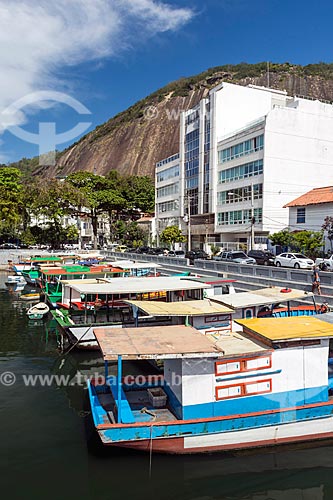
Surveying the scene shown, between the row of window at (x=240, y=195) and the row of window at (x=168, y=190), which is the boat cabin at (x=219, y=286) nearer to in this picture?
the row of window at (x=240, y=195)

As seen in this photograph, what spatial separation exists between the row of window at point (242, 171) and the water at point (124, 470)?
44484 millimetres

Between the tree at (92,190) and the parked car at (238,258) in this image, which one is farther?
the tree at (92,190)

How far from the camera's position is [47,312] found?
28.4m

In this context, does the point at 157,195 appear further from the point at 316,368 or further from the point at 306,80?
the point at 306,80

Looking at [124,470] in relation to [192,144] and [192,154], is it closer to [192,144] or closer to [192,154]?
[192,154]

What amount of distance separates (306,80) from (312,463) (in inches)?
6090

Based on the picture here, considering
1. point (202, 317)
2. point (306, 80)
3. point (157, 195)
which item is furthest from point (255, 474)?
point (306, 80)

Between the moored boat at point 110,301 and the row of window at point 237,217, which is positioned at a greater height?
the row of window at point 237,217

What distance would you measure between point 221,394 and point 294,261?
25.9 metres

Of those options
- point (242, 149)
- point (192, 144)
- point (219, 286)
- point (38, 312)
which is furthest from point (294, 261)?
point (192, 144)

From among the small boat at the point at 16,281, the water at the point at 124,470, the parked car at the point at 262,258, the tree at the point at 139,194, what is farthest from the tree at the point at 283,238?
the tree at the point at 139,194

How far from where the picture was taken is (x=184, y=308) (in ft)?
49.5

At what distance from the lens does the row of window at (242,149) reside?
5233cm

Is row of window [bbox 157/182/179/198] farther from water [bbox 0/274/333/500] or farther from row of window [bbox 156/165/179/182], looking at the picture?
water [bbox 0/274/333/500]
